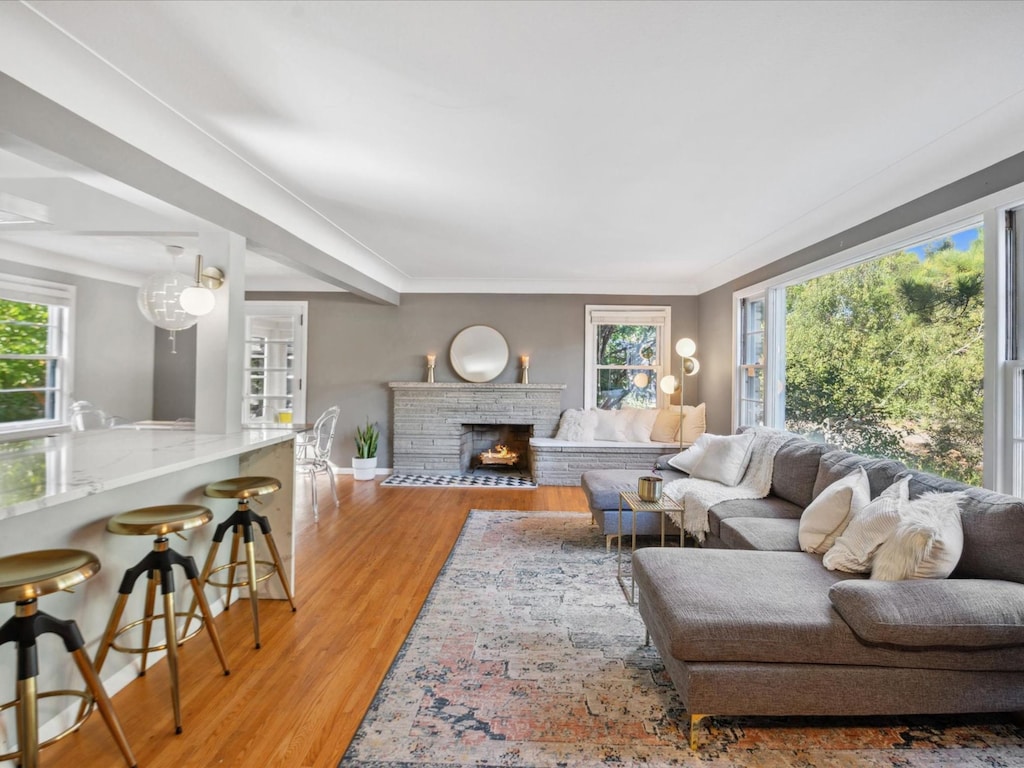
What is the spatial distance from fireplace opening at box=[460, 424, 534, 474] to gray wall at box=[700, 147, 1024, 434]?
Answer: 228 centimetres

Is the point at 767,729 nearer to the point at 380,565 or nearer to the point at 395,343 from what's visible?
the point at 380,565

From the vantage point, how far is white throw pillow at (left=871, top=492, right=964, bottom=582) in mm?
1987

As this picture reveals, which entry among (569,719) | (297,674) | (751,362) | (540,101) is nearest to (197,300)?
(297,674)

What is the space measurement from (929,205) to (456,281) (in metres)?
4.70

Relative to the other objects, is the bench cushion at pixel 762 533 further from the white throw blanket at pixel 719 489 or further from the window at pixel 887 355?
the window at pixel 887 355

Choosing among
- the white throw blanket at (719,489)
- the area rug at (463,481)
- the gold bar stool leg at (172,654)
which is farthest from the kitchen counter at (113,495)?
the area rug at (463,481)

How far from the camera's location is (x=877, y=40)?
1723 mm

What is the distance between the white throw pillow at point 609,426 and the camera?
6164 millimetres

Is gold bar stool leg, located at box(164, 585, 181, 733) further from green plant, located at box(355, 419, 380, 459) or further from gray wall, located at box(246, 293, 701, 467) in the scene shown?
gray wall, located at box(246, 293, 701, 467)

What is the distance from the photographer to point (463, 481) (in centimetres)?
609

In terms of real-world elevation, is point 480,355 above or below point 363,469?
above

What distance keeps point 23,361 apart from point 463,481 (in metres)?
4.51

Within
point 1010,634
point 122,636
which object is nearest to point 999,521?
point 1010,634

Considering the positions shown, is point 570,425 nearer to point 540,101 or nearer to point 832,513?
point 832,513
